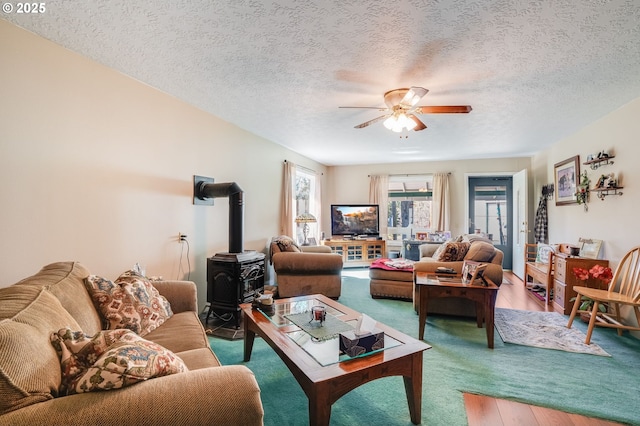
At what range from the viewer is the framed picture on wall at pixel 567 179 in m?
4.13

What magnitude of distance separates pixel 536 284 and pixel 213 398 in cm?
530

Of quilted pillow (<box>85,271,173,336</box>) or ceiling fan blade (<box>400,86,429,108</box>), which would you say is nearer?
quilted pillow (<box>85,271,173,336</box>)

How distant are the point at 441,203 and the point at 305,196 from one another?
3.08m

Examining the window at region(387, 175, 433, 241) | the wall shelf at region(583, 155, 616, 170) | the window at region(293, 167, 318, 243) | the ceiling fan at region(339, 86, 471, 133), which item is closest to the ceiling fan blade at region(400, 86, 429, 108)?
the ceiling fan at region(339, 86, 471, 133)

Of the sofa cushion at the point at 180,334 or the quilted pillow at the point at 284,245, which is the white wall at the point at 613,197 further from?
the sofa cushion at the point at 180,334

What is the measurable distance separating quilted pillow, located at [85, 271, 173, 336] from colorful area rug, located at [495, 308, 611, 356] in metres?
3.11

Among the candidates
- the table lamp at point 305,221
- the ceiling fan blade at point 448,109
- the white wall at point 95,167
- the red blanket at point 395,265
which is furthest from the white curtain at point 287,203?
the ceiling fan blade at point 448,109

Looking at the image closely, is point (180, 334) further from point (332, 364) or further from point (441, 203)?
point (441, 203)

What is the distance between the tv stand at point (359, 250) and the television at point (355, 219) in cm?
35

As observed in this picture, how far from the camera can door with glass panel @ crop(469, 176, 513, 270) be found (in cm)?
638

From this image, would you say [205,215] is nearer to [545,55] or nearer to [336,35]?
[336,35]

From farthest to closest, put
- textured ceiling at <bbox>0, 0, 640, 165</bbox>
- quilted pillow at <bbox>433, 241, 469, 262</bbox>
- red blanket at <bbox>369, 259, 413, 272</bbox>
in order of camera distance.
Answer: red blanket at <bbox>369, 259, 413, 272</bbox>, quilted pillow at <bbox>433, 241, 469, 262</bbox>, textured ceiling at <bbox>0, 0, 640, 165</bbox>

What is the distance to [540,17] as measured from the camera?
1724 mm

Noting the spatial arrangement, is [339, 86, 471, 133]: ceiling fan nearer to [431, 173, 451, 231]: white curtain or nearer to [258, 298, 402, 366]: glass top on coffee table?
[258, 298, 402, 366]: glass top on coffee table
